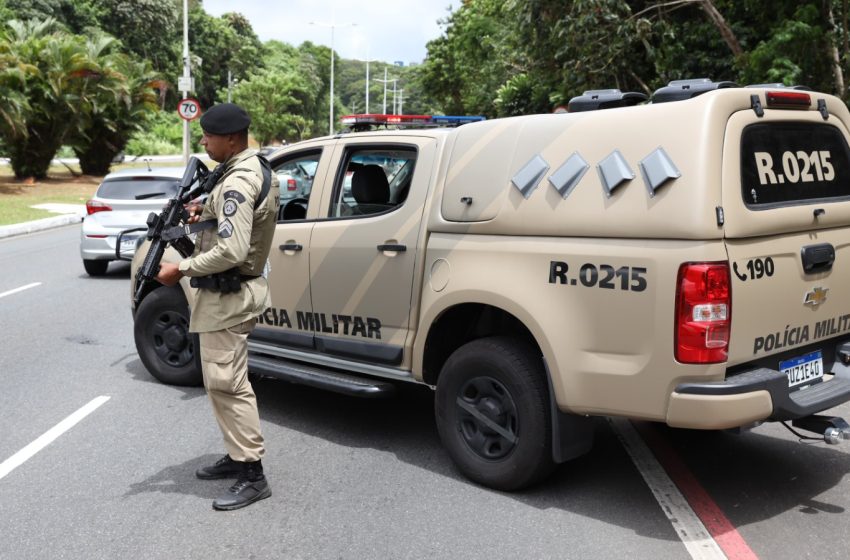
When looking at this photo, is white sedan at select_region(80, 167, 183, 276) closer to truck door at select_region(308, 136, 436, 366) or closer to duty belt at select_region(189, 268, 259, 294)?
truck door at select_region(308, 136, 436, 366)

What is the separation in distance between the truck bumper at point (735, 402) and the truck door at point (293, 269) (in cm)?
257

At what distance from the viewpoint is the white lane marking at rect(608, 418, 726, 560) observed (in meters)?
3.96

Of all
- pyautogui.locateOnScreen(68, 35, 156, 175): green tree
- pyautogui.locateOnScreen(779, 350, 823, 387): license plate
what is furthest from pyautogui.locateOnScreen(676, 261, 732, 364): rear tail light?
pyautogui.locateOnScreen(68, 35, 156, 175): green tree

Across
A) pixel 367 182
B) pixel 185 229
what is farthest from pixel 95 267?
pixel 185 229

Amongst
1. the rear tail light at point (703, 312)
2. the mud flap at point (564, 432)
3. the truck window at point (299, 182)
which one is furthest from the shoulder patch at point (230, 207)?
the rear tail light at point (703, 312)

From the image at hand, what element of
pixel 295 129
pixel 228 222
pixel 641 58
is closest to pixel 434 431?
pixel 228 222

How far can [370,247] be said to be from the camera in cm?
528

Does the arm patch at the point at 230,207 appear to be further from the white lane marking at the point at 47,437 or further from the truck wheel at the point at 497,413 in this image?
the white lane marking at the point at 47,437

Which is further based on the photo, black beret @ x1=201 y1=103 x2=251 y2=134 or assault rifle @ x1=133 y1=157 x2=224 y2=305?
assault rifle @ x1=133 y1=157 x2=224 y2=305

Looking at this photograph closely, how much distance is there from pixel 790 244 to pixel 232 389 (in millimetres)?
2798

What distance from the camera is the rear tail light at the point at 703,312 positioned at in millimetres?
3848

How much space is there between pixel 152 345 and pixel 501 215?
10.9ft

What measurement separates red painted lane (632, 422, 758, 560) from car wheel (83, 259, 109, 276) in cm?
901

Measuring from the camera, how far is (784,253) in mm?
4184
